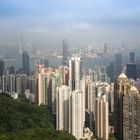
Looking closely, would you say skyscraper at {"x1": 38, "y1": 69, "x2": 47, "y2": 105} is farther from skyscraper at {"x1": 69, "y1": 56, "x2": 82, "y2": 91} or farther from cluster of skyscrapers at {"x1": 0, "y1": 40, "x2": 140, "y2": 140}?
skyscraper at {"x1": 69, "y1": 56, "x2": 82, "y2": 91}

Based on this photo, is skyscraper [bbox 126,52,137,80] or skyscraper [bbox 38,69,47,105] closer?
skyscraper [bbox 126,52,137,80]

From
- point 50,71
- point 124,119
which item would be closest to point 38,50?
point 50,71

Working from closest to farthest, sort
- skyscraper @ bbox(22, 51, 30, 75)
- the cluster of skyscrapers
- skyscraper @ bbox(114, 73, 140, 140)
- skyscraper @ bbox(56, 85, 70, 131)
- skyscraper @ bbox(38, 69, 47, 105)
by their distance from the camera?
skyscraper @ bbox(114, 73, 140, 140)
the cluster of skyscrapers
skyscraper @ bbox(56, 85, 70, 131)
skyscraper @ bbox(22, 51, 30, 75)
skyscraper @ bbox(38, 69, 47, 105)

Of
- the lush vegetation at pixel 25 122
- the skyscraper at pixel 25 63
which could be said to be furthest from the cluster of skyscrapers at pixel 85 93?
the lush vegetation at pixel 25 122

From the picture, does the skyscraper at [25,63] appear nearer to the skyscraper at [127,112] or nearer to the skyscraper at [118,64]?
the skyscraper at [118,64]

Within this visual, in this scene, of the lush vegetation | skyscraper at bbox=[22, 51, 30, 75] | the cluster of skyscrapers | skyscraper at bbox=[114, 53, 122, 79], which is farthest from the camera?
skyscraper at bbox=[22, 51, 30, 75]

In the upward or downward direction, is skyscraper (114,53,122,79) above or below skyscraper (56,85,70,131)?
above

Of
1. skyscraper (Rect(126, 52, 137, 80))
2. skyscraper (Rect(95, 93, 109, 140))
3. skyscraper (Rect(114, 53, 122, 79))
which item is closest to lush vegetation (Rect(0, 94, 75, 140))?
skyscraper (Rect(95, 93, 109, 140))
